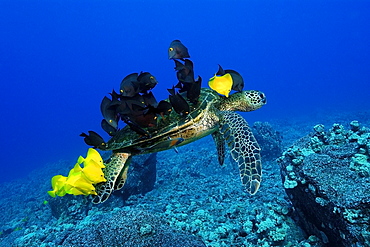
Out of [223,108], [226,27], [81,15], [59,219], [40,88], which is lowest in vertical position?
[59,219]

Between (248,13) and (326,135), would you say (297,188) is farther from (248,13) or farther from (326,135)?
(248,13)

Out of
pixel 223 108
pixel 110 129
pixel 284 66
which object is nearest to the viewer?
pixel 110 129

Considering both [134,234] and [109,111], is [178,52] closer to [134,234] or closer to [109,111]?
[109,111]

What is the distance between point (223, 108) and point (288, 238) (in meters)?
2.59

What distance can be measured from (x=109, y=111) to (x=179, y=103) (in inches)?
47.0

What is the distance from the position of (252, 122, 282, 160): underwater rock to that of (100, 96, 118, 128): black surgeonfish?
745 cm

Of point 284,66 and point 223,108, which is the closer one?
point 223,108

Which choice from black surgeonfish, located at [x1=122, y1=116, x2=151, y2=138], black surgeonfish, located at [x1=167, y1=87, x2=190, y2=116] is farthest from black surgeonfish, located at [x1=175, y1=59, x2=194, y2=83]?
black surgeonfish, located at [x1=122, y1=116, x2=151, y2=138]

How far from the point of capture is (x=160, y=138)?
12.4 feet

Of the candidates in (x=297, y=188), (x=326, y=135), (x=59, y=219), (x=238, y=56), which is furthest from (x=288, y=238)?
(x=238, y=56)

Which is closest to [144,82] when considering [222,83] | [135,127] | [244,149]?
[135,127]

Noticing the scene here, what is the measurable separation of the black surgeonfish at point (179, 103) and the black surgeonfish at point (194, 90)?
0.27 m

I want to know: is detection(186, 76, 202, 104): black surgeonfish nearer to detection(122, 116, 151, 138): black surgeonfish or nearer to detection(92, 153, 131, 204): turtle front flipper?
detection(122, 116, 151, 138): black surgeonfish

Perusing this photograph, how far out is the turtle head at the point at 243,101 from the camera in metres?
4.56
